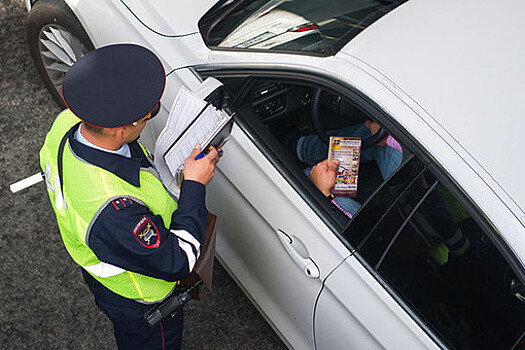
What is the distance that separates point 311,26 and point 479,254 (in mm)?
1015

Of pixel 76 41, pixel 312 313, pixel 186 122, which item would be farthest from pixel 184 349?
pixel 76 41

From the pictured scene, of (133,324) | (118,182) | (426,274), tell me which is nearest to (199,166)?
(118,182)

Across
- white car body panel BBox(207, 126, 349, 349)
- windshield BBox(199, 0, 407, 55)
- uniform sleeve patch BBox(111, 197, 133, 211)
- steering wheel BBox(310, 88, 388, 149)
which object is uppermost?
windshield BBox(199, 0, 407, 55)

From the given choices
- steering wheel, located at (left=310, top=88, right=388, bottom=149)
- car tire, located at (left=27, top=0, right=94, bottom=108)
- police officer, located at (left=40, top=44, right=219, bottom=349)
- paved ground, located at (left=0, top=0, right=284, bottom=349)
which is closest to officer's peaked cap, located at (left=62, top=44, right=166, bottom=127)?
police officer, located at (left=40, top=44, right=219, bottom=349)

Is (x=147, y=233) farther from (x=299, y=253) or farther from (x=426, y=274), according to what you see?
(x=426, y=274)

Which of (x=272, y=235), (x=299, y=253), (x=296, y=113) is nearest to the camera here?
(x=299, y=253)

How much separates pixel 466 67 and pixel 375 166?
2.34 feet

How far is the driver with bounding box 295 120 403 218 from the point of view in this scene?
244 centimetres

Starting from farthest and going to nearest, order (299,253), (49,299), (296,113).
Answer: (49,299)
(296,113)
(299,253)

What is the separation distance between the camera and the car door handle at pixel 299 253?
2230 mm

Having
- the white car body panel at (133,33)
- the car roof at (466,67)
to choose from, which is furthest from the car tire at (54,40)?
the car roof at (466,67)

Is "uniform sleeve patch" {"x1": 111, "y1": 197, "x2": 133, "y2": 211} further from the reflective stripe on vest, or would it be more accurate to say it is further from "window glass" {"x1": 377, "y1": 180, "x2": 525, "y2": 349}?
"window glass" {"x1": 377, "y1": 180, "x2": 525, "y2": 349}

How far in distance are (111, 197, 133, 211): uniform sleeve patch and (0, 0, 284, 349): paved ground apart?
135 cm

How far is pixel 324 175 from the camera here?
2.45m
